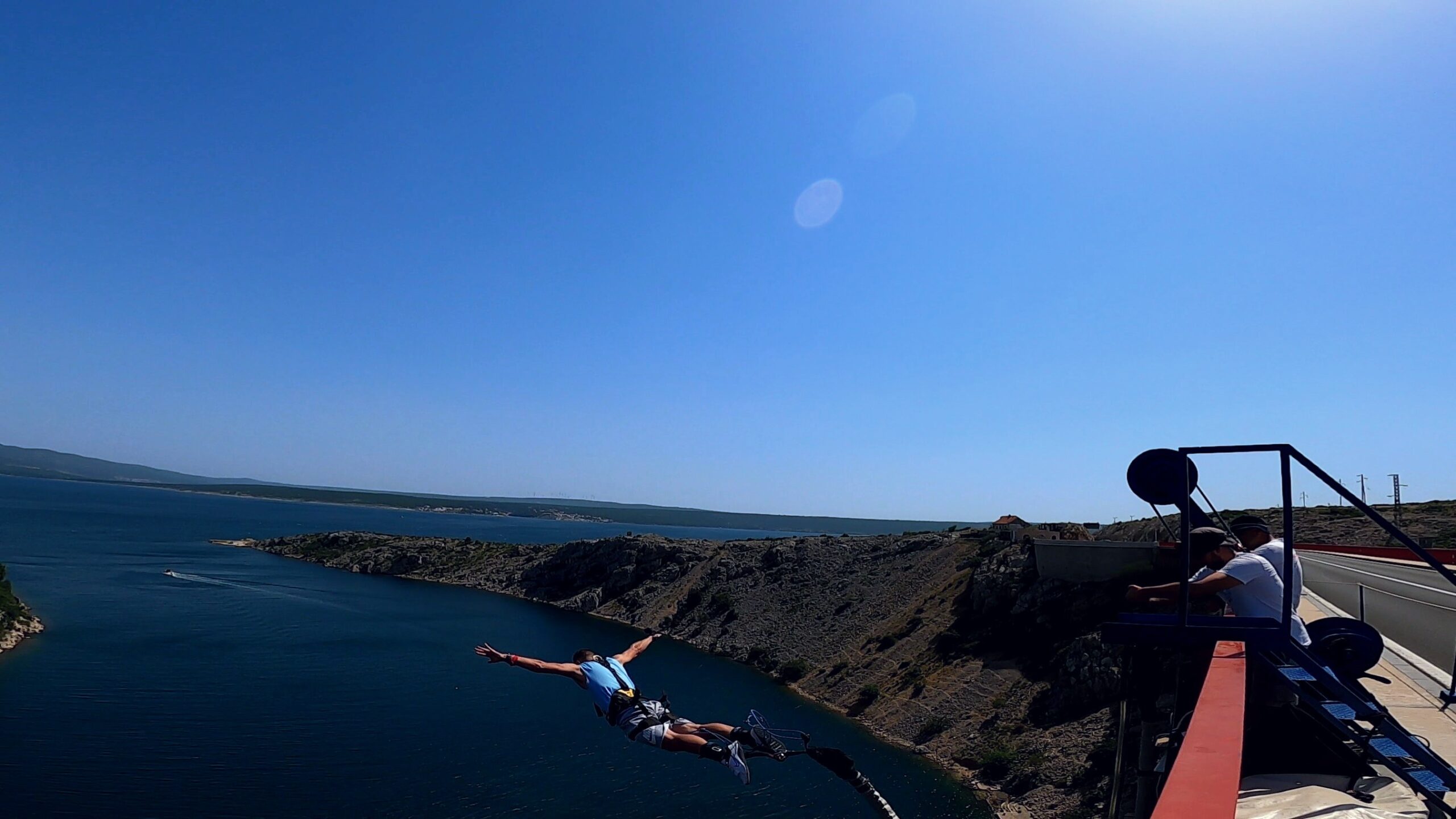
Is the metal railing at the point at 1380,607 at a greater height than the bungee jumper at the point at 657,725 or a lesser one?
greater

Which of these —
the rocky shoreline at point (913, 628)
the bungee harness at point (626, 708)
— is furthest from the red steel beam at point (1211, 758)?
the rocky shoreline at point (913, 628)

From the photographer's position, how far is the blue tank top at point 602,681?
877 cm

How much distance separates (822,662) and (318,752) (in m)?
29.7

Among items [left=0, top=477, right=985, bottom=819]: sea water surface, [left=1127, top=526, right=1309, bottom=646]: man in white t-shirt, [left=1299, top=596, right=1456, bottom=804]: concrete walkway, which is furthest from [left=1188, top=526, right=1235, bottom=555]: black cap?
[left=0, top=477, right=985, bottom=819]: sea water surface

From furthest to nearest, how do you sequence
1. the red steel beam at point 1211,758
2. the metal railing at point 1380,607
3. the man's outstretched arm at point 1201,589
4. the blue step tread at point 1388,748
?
the metal railing at point 1380,607 → the man's outstretched arm at point 1201,589 → the blue step tread at point 1388,748 → the red steel beam at point 1211,758

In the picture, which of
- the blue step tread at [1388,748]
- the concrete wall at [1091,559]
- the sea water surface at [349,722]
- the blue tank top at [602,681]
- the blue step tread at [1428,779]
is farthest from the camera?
the concrete wall at [1091,559]

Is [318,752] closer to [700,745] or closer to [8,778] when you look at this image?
[8,778]

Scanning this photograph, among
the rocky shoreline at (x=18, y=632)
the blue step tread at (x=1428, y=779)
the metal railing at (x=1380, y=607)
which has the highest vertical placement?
the blue step tread at (x=1428, y=779)

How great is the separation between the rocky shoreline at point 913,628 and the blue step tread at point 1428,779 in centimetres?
2271

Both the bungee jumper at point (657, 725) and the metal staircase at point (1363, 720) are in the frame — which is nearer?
the metal staircase at point (1363, 720)

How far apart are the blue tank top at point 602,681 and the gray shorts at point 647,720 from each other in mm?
254

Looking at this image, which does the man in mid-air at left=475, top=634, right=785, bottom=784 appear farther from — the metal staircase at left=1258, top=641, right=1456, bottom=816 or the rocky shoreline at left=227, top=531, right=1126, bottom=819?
the rocky shoreline at left=227, top=531, right=1126, bottom=819

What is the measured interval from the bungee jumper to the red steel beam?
12.2 feet

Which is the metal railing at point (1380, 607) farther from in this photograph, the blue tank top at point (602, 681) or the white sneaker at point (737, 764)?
the blue tank top at point (602, 681)
